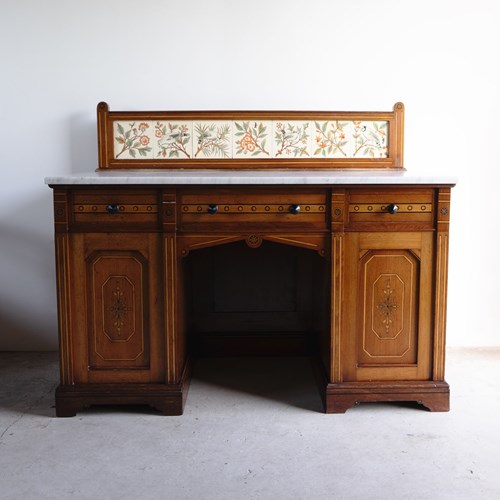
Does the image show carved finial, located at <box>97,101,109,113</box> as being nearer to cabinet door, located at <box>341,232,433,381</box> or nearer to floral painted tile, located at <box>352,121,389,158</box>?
floral painted tile, located at <box>352,121,389,158</box>

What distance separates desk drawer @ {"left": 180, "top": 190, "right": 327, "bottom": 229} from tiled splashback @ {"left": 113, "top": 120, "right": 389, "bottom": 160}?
64 centimetres

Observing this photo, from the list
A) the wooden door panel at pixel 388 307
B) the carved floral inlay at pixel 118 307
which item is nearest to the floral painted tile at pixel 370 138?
the wooden door panel at pixel 388 307

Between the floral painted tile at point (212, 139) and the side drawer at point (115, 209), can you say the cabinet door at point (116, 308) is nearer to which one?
the side drawer at point (115, 209)

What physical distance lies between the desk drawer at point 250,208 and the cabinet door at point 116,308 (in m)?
0.21

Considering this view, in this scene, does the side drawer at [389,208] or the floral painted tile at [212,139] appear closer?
the side drawer at [389,208]

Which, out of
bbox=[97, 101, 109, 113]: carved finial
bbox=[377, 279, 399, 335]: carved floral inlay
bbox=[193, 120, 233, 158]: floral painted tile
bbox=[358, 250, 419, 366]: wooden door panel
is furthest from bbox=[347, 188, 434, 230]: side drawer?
bbox=[97, 101, 109, 113]: carved finial

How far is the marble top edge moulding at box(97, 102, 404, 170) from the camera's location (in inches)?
115

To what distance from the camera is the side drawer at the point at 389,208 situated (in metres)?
2.36

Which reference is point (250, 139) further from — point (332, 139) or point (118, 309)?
point (118, 309)

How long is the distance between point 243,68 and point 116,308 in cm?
151

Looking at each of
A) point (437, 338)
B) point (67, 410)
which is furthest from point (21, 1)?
point (437, 338)

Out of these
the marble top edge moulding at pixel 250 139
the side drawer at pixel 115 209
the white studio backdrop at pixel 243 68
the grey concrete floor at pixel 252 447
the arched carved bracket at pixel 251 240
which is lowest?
the grey concrete floor at pixel 252 447

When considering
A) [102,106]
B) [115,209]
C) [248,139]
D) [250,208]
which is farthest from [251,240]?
[102,106]

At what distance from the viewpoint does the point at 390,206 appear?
92.4 inches
